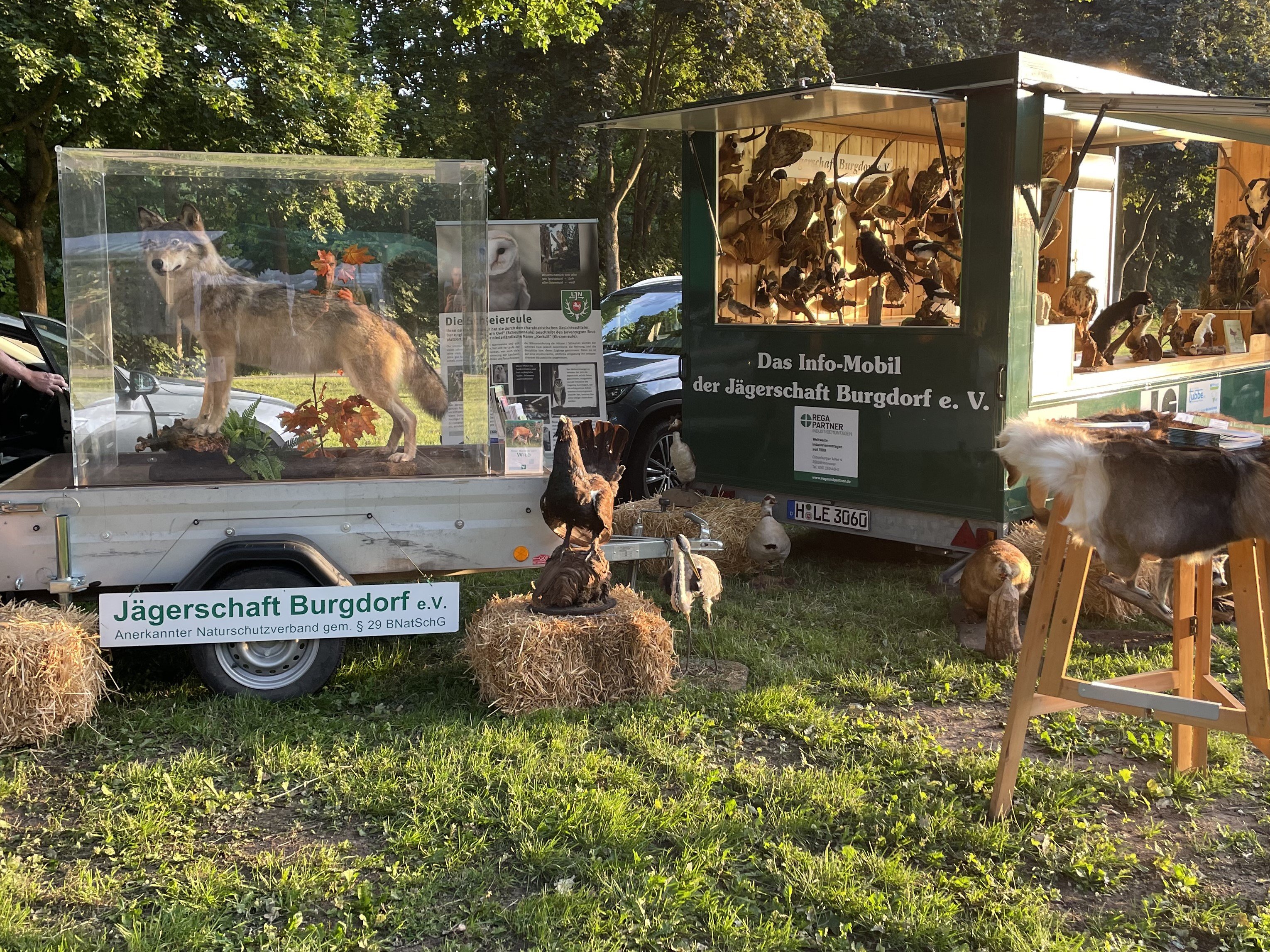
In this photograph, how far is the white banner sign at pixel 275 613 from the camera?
13.8 feet

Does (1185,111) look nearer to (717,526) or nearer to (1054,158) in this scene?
(1054,158)

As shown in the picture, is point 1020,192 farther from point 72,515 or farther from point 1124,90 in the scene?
point 72,515

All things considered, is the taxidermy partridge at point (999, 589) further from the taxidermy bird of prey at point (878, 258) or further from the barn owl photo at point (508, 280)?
the barn owl photo at point (508, 280)

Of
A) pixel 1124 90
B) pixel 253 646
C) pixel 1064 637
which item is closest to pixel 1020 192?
pixel 1124 90

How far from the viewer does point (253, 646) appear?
4.56 m

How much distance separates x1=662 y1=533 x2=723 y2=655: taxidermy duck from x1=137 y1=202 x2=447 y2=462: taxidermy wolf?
127 centimetres

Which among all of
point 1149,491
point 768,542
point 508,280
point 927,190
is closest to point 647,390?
point 508,280

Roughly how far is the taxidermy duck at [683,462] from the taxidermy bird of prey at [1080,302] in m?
2.81

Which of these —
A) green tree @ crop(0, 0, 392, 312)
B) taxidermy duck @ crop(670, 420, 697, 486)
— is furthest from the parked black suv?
green tree @ crop(0, 0, 392, 312)

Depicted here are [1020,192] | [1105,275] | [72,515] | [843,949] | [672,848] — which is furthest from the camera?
[1105,275]

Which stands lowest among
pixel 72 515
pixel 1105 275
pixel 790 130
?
pixel 72 515

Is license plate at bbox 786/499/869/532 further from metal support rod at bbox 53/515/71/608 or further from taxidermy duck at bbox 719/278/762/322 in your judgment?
metal support rod at bbox 53/515/71/608

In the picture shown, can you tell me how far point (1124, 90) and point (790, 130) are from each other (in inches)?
79.0

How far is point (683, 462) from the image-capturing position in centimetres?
702
